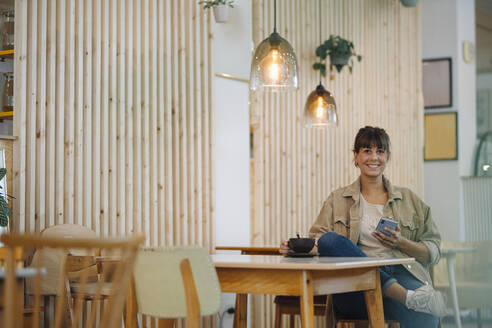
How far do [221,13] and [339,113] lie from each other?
236cm

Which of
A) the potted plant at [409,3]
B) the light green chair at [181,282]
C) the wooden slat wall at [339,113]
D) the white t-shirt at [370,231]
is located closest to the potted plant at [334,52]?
the wooden slat wall at [339,113]

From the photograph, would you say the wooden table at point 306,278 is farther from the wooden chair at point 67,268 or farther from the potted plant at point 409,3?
the potted plant at point 409,3

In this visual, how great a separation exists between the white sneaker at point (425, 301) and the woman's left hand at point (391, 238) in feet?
1.20

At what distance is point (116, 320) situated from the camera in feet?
6.76

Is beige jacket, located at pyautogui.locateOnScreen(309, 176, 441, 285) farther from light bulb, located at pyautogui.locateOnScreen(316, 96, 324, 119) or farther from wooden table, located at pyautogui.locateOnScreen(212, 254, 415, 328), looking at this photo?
light bulb, located at pyautogui.locateOnScreen(316, 96, 324, 119)

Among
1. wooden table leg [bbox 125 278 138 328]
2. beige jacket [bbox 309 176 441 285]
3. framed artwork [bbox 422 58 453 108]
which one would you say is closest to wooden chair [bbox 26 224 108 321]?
wooden table leg [bbox 125 278 138 328]

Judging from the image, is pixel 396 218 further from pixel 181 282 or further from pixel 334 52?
pixel 334 52

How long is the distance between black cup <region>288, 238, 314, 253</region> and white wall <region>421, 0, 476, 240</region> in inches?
246

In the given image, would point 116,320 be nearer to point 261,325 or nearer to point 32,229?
point 32,229

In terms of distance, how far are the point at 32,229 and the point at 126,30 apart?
167cm

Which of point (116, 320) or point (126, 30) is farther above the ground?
point (126, 30)

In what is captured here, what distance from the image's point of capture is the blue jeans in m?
3.76

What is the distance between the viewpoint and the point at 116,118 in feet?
16.2

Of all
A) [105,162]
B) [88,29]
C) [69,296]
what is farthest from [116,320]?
[88,29]
